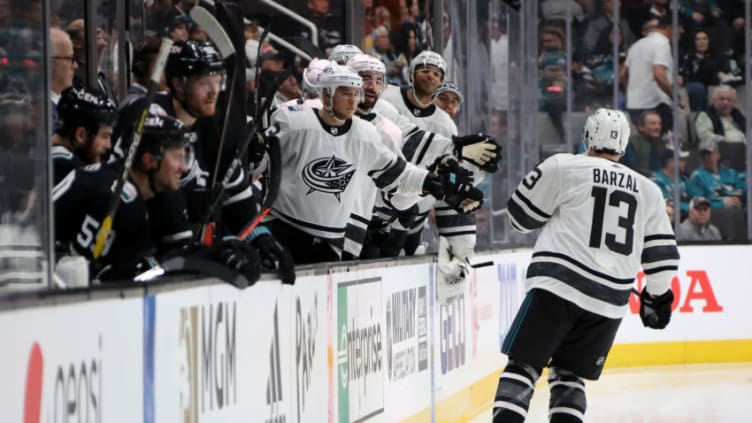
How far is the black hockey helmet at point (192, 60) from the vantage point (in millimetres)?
3910

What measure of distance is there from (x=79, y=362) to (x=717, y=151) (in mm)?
9221

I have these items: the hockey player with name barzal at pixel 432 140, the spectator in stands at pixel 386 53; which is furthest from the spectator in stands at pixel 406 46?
the hockey player with name barzal at pixel 432 140

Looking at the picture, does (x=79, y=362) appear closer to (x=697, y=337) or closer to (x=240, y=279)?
(x=240, y=279)

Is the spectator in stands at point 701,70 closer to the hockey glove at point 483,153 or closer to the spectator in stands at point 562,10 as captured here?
the spectator in stands at point 562,10

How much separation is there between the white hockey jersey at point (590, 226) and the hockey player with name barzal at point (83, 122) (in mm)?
1860

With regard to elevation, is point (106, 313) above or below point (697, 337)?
above

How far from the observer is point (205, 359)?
3.20 m

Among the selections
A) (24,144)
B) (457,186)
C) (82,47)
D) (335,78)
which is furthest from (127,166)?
(457,186)

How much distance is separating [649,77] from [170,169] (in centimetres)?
807

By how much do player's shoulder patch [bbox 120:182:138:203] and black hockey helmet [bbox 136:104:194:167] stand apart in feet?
0.34

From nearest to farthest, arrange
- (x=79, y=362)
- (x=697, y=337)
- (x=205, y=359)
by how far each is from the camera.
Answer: (x=79, y=362)
(x=205, y=359)
(x=697, y=337)

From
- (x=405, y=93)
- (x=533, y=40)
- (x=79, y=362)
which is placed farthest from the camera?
(x=533, y=40)

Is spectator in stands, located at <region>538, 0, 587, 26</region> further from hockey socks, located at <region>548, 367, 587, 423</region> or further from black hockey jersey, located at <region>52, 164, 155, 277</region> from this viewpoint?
black hockey jersey, located at <region>52, 164, 155, 277</region>

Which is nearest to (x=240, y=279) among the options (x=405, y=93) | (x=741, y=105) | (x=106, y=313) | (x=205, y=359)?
(x=205, y=359)
